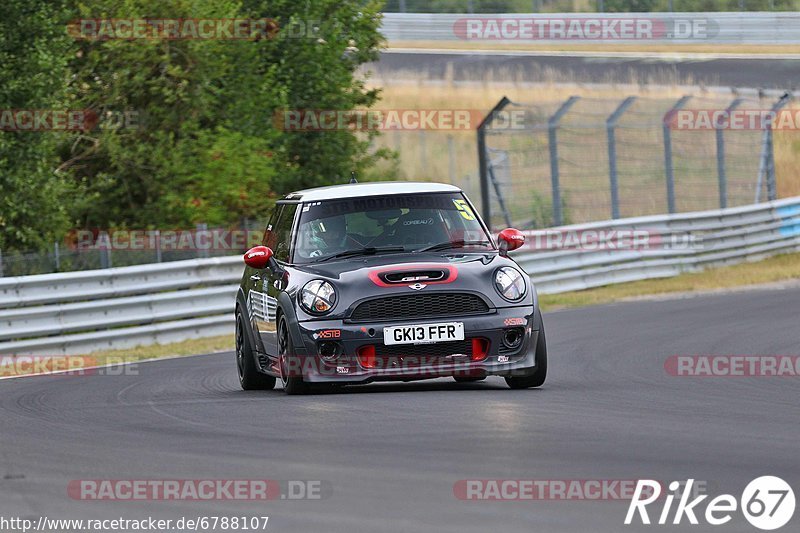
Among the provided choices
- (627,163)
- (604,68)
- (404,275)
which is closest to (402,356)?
(404,275)

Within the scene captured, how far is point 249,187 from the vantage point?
83.5 feet

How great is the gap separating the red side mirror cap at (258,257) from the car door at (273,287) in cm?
10

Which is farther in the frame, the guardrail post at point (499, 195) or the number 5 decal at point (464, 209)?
the guardrail post at point (499, 195)

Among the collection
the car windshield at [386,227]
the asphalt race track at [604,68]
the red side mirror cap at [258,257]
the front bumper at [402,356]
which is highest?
the asphalt race track at [604,68]

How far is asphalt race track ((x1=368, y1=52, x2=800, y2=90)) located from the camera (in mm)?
45375

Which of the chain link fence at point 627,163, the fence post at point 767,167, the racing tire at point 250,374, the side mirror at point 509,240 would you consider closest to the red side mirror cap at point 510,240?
the side mirror at point 509,240

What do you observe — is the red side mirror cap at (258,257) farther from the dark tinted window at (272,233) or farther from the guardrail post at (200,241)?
the guardrail post at (200,241)

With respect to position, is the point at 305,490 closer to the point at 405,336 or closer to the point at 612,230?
the point at 405,336

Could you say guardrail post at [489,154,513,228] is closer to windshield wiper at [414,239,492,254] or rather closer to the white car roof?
the white car roof

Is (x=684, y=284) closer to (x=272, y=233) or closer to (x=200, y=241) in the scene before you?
(x=200, y=241)

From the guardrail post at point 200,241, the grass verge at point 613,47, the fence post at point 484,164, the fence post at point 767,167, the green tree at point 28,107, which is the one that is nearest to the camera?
the guardrail post at point 200,241

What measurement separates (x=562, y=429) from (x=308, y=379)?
264 centimetres

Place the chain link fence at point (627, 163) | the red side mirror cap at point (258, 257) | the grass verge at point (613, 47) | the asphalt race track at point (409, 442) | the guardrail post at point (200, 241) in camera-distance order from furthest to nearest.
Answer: the grass verge at point (613, 47) → the chain link fence at point (627, 163) → the guardrail post at point (200, 241) → the red side mirror cap at point (258, 257) → the asphalt race track at point (409, 442)

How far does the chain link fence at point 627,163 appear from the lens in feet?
80.3
